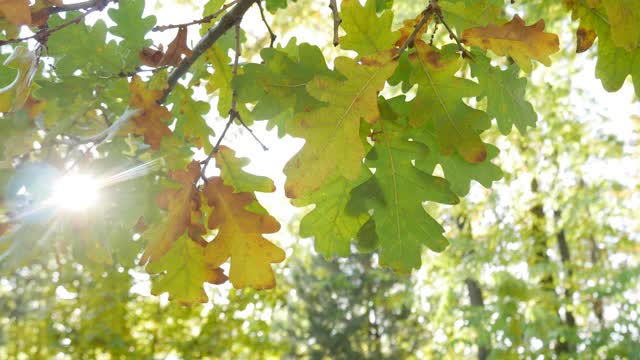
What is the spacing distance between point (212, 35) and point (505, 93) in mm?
590

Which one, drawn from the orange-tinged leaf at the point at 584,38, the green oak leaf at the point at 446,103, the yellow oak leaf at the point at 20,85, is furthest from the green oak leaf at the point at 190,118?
the orange-tinged leaf at the point at 584,38

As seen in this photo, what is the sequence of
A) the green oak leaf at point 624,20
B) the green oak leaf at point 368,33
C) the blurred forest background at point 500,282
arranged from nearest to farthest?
the green oak leaf at point 624,20 < the green oak leaf at point 368,33 < the blurred forest background at point 500,282

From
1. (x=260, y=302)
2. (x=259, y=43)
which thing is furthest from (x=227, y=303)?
(x=259, y=43)

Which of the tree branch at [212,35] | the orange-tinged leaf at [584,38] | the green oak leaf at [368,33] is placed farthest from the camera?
the tree branch at [212,35]

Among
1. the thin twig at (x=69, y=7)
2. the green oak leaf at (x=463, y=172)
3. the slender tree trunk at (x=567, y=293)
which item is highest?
the slender tree trunk at (x=567, y=293)

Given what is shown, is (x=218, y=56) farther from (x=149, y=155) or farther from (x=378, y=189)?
(x=378, y=189)

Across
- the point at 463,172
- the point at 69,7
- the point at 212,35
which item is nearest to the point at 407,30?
the point at 463,172

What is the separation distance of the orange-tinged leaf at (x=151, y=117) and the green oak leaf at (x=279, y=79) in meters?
0.18

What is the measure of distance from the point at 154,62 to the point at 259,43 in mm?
3641

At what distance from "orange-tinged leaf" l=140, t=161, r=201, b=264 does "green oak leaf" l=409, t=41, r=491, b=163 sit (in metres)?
0.38

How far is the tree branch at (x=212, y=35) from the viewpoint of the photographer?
4.00ft

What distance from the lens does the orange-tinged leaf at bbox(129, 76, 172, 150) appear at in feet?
3.75

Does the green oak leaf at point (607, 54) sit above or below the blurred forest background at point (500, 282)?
below

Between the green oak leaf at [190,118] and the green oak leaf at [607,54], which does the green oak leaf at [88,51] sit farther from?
the green oak leaf at [607,54]
